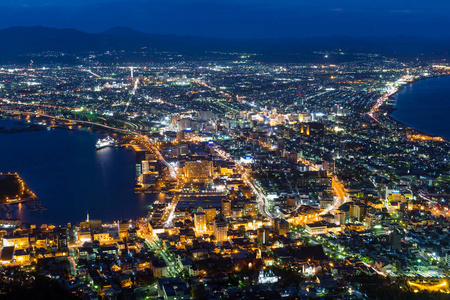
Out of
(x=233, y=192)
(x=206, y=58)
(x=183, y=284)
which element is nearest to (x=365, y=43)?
(x=206, y=58)

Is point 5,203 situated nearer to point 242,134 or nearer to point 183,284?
point 183,284

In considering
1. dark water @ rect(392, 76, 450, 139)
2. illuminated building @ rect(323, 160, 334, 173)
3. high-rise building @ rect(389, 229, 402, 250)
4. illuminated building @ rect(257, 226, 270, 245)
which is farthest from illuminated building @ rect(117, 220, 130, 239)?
dark water @ rect(392, 76, 450, 139)

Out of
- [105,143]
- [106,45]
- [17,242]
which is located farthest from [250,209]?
[106,45]

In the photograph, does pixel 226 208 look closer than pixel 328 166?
Yes

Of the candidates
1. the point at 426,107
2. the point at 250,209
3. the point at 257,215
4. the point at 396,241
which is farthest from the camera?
the point at 426,107

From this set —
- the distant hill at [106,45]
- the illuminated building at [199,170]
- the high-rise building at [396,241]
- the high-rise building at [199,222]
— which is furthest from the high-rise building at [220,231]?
the distant hill at [106,45]

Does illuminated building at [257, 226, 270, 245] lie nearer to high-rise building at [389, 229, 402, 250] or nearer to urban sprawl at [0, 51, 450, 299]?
urban sprawl at [0, 51, 450, 299]

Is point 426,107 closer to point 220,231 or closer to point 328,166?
point 328,166
